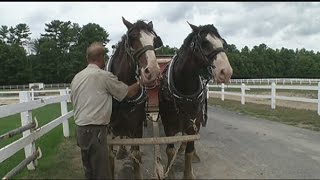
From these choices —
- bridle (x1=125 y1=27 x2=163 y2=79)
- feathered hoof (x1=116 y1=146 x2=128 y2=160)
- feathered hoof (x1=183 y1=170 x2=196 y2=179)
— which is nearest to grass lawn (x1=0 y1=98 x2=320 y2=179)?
feathered hoof (x1=116 y1=146 x2=128 y2=160)

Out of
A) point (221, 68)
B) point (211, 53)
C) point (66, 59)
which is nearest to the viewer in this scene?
point (221, 68)

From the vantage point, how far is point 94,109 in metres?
4.48

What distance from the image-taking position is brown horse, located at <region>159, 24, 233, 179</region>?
16.9 feet

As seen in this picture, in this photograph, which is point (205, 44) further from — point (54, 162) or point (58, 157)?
point (58, 157)

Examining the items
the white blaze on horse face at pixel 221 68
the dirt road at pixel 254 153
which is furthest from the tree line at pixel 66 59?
the white blaze on horse face at pixel 221 68

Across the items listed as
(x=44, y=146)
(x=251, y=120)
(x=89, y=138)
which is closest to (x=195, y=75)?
(x=89, y=138)

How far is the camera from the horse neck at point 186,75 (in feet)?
18.5

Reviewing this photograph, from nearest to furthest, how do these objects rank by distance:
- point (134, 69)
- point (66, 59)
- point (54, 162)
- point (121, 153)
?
point (134, 69)
point (54, 162)
point (121, 153)
point (66, 59)

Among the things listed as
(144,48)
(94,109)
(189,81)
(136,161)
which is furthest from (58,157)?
(144,48)

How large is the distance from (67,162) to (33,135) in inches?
33.9

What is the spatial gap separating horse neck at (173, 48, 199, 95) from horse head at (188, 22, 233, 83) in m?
0.18

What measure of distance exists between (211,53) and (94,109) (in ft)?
5.18

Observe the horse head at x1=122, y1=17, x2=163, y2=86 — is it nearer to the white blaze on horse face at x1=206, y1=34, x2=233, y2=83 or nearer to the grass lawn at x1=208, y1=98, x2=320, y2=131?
the white blaze on horse face at x1=206, y1=34, x2=233, y2=83

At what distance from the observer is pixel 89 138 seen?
4504 millimetres
